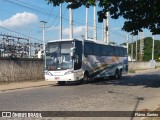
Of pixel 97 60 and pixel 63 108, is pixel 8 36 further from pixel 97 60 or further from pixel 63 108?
pixel 63 108

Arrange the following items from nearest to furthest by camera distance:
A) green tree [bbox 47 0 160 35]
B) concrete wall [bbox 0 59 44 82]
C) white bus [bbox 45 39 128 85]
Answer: green tree [bbox 47 0 160 35] < white bus [bbox 45 39 128 85] < concrete wall [bbox 0 59 44 82]

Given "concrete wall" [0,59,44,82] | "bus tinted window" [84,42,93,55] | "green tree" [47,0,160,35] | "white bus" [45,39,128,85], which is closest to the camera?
Result: "green tree" [47,0,160,35]

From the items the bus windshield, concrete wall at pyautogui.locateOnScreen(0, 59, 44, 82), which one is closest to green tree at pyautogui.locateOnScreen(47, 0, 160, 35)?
the bus windshield

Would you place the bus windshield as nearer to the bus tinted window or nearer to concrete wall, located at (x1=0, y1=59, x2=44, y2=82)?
the bus tinted window

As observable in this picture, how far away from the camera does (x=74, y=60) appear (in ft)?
90.7

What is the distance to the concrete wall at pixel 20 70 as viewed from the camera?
29094mm

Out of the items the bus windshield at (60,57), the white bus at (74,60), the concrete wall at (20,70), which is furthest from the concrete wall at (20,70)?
the bus windshield at (60,57)

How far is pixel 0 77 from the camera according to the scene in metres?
28.6

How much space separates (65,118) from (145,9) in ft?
44.2

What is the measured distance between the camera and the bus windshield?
2752cm

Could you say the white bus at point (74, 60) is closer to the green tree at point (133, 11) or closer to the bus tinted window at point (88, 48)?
the bus tinted window at point (88, 48)

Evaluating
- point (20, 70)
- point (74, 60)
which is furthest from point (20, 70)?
point (74, 60)

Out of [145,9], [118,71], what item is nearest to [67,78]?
[145,9]

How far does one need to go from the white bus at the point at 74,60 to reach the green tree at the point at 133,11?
3405mm
